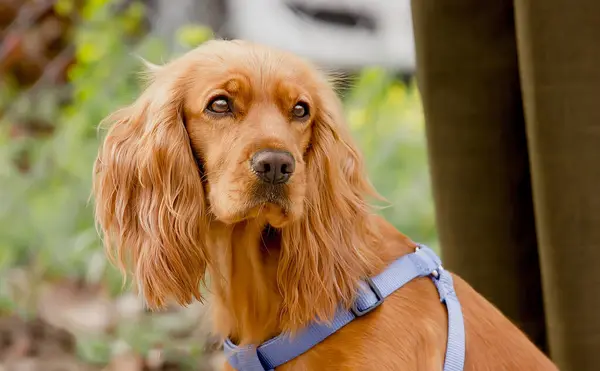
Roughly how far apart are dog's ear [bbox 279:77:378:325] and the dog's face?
0.04 m

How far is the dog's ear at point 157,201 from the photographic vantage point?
145 cm

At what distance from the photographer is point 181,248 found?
4.83 ft

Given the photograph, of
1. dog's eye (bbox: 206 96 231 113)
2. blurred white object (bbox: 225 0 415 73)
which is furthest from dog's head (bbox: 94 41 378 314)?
blurred white object (bbox: 225 0 415 73)

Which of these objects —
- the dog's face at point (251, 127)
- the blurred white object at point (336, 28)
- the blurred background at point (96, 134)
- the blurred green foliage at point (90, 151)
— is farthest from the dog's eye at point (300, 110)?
the blurred white object at point (336, 28)

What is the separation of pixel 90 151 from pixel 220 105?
74.1 inches

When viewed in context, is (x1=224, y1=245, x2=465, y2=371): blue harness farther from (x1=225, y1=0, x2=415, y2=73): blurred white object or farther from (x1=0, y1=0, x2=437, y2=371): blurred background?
(x1=225, y1=0, x2=415, y2=73): blurred white object

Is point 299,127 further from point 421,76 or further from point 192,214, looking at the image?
point 421,76

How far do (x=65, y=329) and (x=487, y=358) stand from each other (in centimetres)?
173

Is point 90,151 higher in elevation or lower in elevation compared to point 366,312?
higher

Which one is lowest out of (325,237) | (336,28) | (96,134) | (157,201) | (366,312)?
(366,312)

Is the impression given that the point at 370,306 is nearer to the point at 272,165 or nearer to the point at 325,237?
the point at 325,237

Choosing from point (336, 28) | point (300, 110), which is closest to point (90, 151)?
point (336, 28)

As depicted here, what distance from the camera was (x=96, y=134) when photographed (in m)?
3.01

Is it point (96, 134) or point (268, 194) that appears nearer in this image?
point (268, 194)
